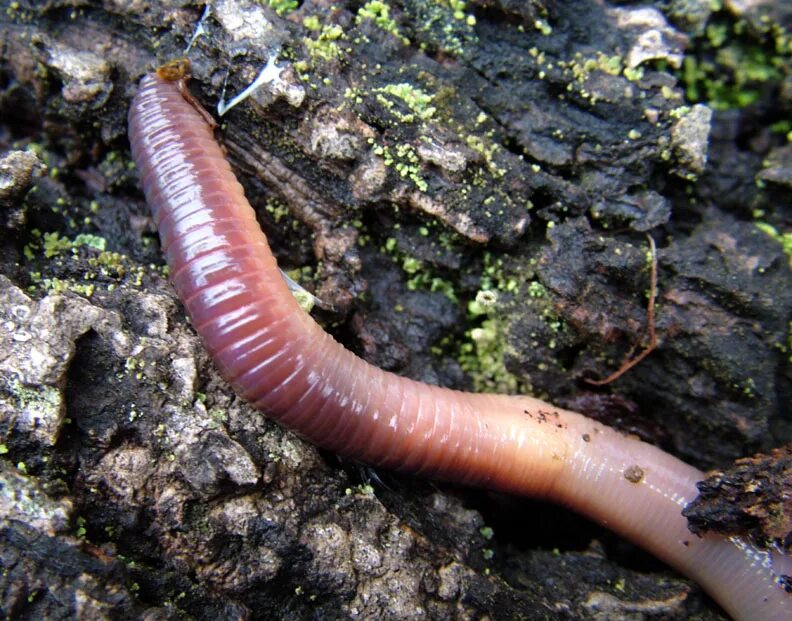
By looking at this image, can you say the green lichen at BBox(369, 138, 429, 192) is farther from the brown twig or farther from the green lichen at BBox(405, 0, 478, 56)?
the brown twig

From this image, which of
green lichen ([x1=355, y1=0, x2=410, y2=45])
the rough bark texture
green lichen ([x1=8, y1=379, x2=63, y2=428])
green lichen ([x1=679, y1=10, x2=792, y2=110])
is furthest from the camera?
green lichen ([x1=679, y1=10, x2=792, y2=110])

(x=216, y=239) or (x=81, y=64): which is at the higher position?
(x=81, y=64)

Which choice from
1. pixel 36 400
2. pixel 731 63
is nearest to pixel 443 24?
pixel 731 63

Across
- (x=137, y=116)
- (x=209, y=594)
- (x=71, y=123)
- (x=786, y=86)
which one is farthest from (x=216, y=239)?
(x=786, y=86)

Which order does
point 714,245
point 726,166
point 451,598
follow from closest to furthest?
point 451,598 < point 714,245 < point 726,166

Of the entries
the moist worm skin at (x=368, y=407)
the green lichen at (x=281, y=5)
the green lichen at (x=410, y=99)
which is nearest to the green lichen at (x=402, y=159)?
the green lichen at (x=410, y=99)

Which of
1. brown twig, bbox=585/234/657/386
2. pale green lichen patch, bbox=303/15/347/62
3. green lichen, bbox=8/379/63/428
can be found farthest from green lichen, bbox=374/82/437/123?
green lichen, bbox=8/379/63/428

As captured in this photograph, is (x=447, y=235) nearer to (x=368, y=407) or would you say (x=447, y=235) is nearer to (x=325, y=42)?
(x=368, y=407)

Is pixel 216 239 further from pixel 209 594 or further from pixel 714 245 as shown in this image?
pixel 714 245
